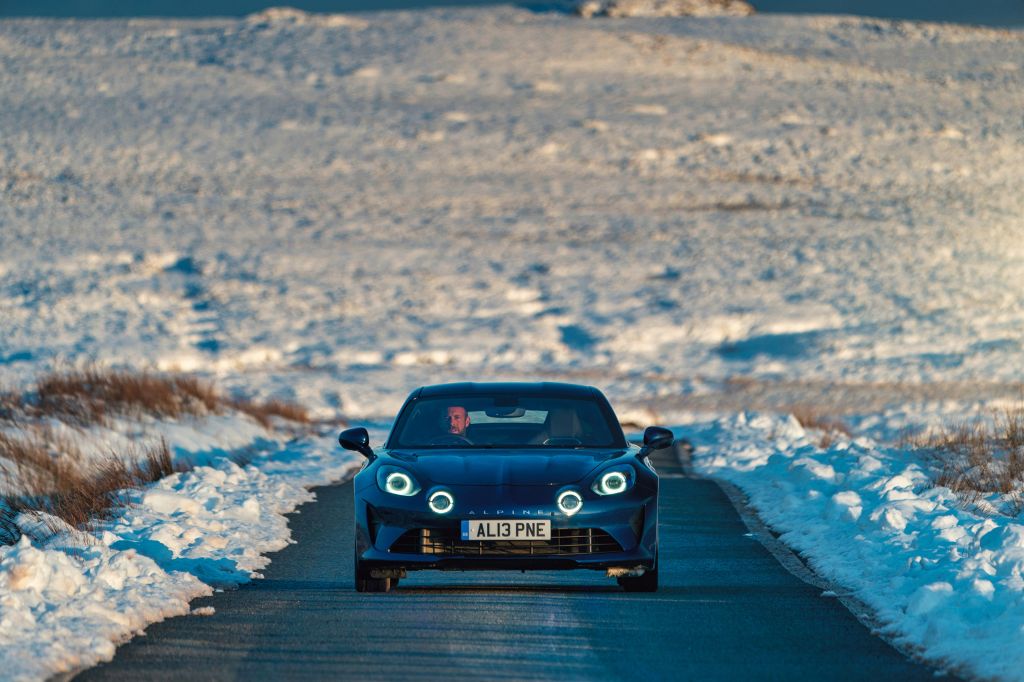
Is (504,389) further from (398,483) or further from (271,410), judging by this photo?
(271,410)

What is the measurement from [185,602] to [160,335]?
1799 inches

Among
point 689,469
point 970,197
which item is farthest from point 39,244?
point 689,469

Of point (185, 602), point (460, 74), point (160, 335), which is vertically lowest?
point (160, 335)

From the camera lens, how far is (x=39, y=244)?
205ft

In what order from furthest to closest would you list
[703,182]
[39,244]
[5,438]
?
1. [703,182]
2. [39,244]
3. [5,438]

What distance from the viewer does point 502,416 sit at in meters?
11.1

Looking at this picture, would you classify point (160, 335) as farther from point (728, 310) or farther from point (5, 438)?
point (5, 438)

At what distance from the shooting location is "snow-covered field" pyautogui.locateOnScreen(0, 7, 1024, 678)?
51.4 metres

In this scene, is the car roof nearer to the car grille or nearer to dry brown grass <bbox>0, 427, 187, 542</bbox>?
the car grille

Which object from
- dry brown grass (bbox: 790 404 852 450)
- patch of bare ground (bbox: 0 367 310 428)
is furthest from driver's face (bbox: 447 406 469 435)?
dry brown grass (bbox: 790 404 852 450)

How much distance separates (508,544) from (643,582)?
0.99m

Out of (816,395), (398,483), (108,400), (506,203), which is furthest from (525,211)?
(398,483)

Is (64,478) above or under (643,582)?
under

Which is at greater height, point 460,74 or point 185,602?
point 185,602
